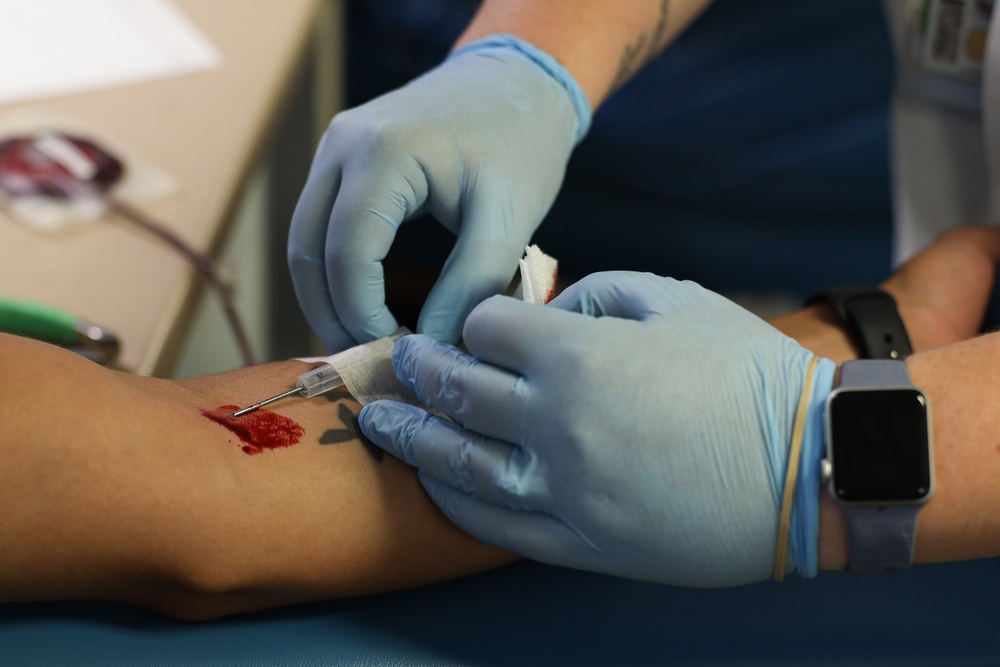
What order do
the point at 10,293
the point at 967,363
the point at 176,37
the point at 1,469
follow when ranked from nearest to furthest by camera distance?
1. the point at 1,469
2. the point at 967,363
3. the point at 10,293
4. the point at 176,37

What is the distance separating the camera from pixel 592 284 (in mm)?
839

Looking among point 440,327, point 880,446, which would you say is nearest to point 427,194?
point 440,327

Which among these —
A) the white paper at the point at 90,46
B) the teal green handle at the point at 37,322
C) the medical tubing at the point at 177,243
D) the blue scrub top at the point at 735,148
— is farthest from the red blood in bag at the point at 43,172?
the blue scrub top at the point at 735,148

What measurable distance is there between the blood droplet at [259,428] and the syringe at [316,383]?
0.06 ft

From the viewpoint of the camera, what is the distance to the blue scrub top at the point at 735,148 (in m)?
1.57

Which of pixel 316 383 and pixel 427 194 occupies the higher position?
pixel 427 194

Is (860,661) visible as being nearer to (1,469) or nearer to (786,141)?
(1,469)

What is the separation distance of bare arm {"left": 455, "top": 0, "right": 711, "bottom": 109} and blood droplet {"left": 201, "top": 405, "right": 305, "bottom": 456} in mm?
670

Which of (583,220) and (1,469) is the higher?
A: (1,469)

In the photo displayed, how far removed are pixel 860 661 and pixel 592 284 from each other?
0.39 meters

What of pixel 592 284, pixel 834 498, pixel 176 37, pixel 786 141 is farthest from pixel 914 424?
pixel 176 37

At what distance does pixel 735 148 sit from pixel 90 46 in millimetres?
1169

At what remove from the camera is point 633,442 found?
0.72 meters

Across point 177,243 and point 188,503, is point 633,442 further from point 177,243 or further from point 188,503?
point 177,243
